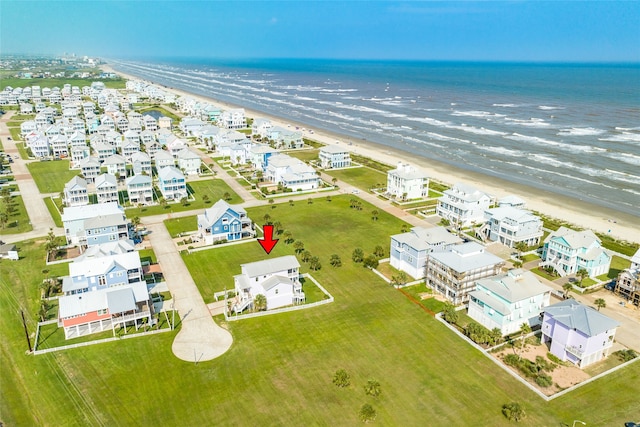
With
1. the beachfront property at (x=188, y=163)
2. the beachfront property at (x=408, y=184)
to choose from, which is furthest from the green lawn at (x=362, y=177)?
the beachfront property at (x=188, y=163)

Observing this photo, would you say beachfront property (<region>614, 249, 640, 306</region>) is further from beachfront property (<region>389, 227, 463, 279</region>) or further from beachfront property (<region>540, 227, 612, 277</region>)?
beachfront property (<region>389, 227, 463, 279</region>)

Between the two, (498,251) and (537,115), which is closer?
(498,251)

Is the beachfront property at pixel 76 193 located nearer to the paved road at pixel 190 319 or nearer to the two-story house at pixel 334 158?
the paved road at pixel 190 319

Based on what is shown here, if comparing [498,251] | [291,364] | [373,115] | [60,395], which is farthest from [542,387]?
[373,115]

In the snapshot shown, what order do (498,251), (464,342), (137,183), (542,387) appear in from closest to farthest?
(542,387), (464,342), (498,251), (137,183)

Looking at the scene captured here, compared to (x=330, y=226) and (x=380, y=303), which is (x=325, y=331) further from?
(x=330, y=226)

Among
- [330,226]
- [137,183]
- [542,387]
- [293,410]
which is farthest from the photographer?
[137,183]

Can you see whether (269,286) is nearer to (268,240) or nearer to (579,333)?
(268,240)
